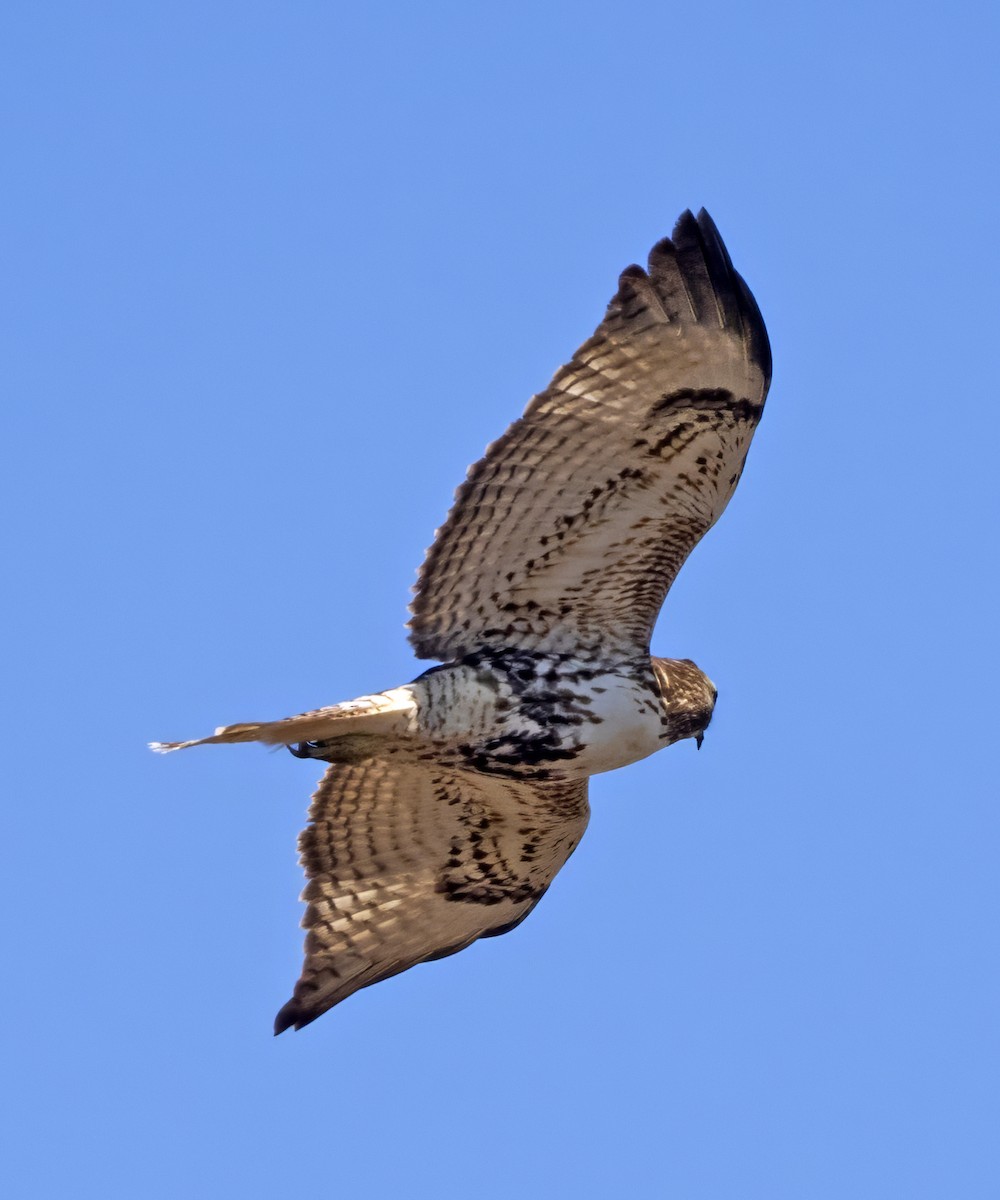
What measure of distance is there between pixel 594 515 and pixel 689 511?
0.41m

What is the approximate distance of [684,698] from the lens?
30.6 feet

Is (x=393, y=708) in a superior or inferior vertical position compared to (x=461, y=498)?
inferior

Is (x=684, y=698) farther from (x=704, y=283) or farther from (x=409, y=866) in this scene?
(x=704, y=283)

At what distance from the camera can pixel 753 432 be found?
29.0ft

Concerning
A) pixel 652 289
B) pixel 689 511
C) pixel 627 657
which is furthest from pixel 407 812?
pixel 652 289

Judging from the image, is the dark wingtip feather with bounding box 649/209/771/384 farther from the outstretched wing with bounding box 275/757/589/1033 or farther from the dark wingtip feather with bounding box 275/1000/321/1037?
the dark wingtip feather with bounding box 275/1000/321/1037

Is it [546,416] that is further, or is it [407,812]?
[407,812]

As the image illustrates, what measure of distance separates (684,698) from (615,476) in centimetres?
109

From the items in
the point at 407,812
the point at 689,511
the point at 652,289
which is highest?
the point at 652,289

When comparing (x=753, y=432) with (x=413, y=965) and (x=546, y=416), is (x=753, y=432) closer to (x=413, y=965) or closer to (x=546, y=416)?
(x=546, y=416)

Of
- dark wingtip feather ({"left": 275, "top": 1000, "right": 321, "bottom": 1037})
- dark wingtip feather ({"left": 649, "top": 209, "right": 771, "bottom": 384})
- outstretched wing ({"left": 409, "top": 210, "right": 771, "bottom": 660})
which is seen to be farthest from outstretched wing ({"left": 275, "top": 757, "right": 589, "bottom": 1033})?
dark wingtip feather ({"left": 649, "top": 209, "right": 771, "bottom": 384})

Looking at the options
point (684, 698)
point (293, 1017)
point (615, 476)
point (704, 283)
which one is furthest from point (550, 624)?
point (293, 1017)

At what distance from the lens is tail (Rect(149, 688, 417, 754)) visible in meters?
8.33

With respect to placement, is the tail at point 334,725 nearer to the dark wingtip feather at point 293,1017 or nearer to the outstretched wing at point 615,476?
the outstretched wing at point 615,476
